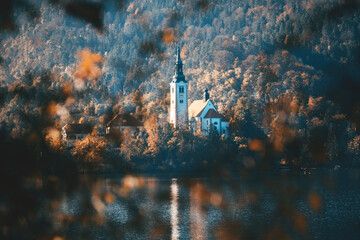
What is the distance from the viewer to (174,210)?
2562cm

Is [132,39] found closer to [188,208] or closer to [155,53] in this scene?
[155,53]

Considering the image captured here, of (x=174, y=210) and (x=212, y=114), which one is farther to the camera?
(x=212, y=114)

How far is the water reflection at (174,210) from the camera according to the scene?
19094 mm

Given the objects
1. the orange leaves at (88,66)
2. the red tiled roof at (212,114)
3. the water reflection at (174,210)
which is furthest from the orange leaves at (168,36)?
the red tiled roof at (212,114)

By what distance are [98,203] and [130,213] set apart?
18 centimetres

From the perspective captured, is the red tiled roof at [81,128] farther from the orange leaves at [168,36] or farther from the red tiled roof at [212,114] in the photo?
the red tiled roof at [212,114]

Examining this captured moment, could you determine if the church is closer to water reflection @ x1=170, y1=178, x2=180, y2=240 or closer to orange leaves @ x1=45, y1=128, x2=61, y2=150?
water reflection @ x1=170, y1=178, x2=180, y2=240

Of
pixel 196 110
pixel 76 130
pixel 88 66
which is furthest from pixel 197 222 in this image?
pixel 196 110

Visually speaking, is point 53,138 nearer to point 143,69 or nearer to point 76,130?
point 76,130

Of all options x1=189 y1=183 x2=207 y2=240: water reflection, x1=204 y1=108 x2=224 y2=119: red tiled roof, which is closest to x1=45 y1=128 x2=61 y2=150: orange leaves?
x1=189 y1=183 x2=207 y2=240: water reflection

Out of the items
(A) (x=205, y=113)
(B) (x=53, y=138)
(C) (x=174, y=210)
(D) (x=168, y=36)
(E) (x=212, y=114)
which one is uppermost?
(A) (x=205, y=113)

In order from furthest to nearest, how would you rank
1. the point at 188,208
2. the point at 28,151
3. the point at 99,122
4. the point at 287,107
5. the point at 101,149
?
the point at 188,208 → the point at 101,149 → the point at 99,122 → the point at 28,151 → the point at 287,107

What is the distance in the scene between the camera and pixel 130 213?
2533 mm

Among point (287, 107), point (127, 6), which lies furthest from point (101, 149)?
point (287, 107)
